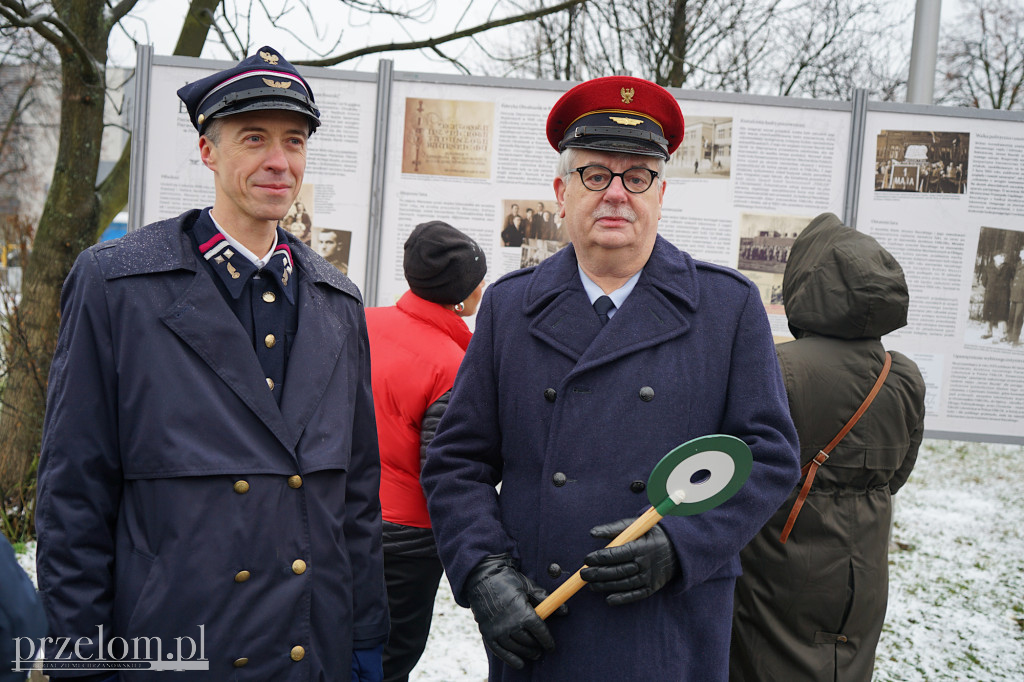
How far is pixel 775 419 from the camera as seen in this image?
1958 millimetres

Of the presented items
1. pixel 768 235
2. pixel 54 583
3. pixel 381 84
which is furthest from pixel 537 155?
pixel 54 583

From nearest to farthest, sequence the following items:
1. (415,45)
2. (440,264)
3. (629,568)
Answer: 1. (629,568)
2. (440,264)
3. (415,45)

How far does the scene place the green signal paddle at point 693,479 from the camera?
172 cm

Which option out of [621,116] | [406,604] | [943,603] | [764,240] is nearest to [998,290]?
[764,240]

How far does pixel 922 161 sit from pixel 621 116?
3219mm

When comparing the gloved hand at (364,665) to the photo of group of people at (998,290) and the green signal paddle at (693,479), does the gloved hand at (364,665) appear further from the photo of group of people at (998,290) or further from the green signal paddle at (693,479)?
the photo of group of people at (998,290)

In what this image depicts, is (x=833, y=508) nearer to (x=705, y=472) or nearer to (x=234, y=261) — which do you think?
(x=705, y=472)

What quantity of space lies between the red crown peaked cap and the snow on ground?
3274 mm

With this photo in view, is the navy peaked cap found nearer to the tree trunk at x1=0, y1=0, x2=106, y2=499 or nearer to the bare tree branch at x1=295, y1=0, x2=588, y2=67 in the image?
the bare tree branch at x1=295, y1=0, x2=588, y2=67

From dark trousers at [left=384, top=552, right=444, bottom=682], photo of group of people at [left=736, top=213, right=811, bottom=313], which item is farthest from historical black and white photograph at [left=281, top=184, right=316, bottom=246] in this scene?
photo of group of people at [left=736, top=213, right=811, bottom=313]

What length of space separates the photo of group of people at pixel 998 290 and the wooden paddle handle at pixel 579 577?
12.0ft

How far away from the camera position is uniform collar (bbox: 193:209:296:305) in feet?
6.46

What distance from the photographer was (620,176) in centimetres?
209

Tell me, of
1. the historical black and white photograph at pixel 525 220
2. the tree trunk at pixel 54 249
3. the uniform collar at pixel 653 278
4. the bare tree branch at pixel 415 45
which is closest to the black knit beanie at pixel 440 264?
the uniform collar at pixel 653 278
